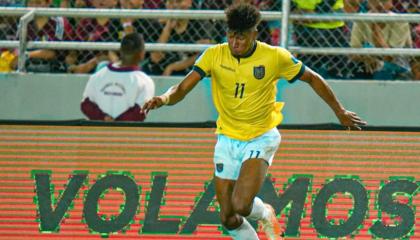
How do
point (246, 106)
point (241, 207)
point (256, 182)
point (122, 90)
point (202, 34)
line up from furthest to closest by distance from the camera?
point (202, 34) < point (122, 90) < point (246, 106) < point (256, 182) < point (241, 207)

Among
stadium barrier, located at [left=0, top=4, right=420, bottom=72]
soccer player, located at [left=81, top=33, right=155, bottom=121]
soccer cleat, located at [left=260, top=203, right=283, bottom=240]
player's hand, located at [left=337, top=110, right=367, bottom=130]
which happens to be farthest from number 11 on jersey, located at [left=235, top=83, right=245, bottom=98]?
stadium barrier, located at [left=0, top=4, right=420, bottom=72]

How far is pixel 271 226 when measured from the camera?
7344mm

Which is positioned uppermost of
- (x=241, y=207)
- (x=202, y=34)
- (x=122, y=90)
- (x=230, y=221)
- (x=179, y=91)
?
(x=202, y=34)

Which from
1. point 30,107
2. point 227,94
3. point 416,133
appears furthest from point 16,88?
point 416,133

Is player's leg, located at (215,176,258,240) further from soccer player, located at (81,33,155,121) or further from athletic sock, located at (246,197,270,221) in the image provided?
soccer player, located at (81,33,155,121)

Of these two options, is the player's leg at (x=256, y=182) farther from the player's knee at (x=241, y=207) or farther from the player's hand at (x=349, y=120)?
the player's hand at (x=349, y=120)

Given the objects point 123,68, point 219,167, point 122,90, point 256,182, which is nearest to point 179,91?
point 219,167

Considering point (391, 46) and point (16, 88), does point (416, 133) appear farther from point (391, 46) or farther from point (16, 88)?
point (16, 88)

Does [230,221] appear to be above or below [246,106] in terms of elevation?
below

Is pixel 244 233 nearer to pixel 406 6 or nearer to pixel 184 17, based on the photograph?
pixel 184 17

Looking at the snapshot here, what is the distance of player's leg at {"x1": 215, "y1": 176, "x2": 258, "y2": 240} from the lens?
7.21 meters

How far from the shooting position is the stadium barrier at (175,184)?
748cm

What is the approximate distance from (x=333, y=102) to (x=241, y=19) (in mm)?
953

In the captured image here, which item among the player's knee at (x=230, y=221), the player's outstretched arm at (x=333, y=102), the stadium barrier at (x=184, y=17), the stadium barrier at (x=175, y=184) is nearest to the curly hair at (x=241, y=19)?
the player's outstretched arm at (x=333, y=102)
